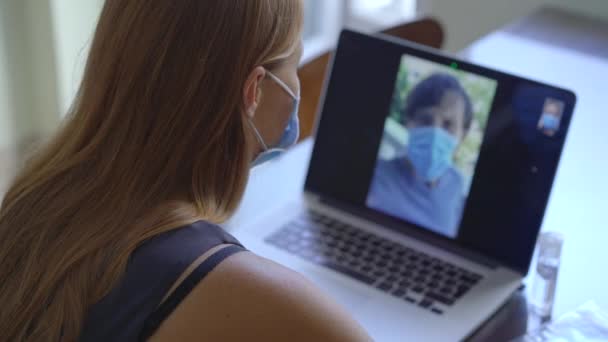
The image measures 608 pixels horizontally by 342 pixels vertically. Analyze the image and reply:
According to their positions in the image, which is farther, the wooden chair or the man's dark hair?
the wooden chair

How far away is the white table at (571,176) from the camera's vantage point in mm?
1338

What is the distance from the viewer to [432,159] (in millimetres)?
1357

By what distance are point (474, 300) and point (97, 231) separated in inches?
22.6

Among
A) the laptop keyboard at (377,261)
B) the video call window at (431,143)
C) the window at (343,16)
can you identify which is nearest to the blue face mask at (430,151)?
the video call window at (431,143)

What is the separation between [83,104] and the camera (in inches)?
38.1

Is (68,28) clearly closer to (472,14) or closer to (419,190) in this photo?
(472,14)

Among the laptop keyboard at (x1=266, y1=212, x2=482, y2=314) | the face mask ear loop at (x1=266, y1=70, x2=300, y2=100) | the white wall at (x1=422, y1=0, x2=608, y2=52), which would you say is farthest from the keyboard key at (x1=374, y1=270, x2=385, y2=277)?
the white wall at (x1=422, y1=0, x2=608, y2=52)

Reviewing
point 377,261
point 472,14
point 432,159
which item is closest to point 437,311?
point 377,261

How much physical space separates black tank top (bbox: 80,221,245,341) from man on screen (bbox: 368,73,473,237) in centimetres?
53

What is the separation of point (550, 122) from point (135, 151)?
24.7 inches

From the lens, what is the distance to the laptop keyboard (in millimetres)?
1260

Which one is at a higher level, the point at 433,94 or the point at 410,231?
the point at 433,94

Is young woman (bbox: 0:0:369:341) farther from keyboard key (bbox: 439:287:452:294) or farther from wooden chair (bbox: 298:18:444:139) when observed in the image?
wooden chair (bbox: 298:18:444:139)

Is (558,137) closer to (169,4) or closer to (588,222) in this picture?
(588,222)
